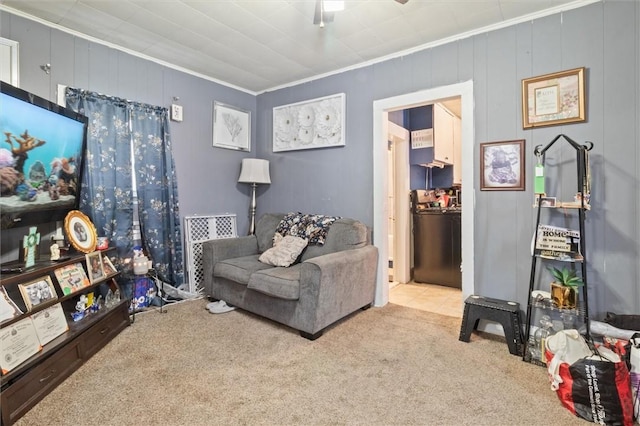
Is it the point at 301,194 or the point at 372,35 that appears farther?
the point at 301,194

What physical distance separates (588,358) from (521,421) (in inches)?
18.5

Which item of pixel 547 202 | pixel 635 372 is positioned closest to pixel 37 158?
pixel 547 202

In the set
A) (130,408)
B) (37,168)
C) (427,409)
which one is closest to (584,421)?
(427,409)

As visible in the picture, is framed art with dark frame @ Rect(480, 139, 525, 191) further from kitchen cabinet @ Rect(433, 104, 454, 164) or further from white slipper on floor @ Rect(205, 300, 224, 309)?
white slipper on floor @ Rect(205, 300, 224, 309)

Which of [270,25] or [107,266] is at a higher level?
[270,25]

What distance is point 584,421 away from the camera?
1527 mm

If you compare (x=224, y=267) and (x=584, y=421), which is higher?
(x=224, y=267)

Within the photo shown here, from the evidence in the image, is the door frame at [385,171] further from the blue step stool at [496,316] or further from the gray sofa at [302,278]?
the blue step stool at [496,316]

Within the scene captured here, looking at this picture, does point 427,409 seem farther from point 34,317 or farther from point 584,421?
point 34,317

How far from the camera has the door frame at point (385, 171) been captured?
103 inches

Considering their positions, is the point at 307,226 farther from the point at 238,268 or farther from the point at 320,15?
the point at 320,15

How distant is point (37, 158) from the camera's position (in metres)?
2.07

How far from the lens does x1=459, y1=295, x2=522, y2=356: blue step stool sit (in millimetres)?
2174

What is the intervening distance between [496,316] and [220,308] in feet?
7.50
